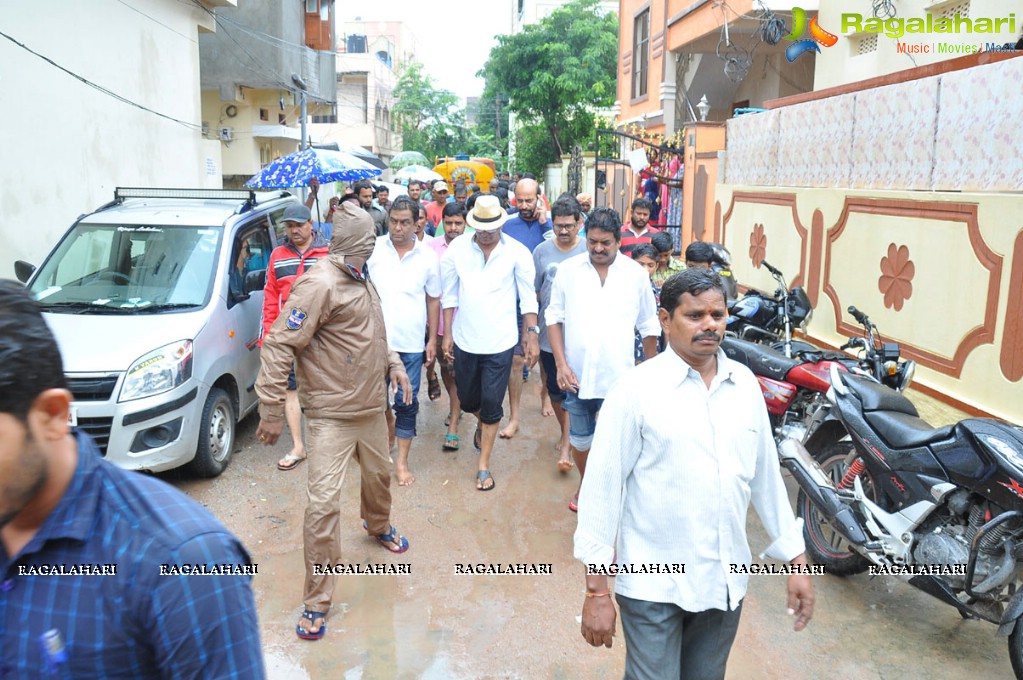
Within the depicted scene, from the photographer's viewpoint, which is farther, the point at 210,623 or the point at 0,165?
the point at 0,165

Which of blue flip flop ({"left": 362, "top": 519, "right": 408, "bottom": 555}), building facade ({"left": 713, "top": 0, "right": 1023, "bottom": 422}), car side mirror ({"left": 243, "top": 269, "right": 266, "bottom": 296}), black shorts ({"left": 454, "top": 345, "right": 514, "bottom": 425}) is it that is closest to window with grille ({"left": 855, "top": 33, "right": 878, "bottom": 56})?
building facade ({"left": 713, "top": 0, "right": 1023, "bottom": 422})

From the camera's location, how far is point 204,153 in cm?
1489

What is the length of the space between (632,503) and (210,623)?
1582 mm

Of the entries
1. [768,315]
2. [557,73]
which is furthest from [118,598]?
[557,73]

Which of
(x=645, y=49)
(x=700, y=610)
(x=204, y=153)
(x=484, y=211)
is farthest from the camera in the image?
(x=645, y=49)

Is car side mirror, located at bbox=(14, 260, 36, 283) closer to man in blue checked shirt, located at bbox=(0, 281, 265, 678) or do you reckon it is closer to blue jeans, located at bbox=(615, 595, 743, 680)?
blue jeans, located at bbox=(615, 595, 743, 680)

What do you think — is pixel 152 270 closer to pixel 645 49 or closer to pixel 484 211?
pixel 484 211

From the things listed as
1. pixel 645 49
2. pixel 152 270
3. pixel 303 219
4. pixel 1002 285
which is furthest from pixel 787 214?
pixel 645 49

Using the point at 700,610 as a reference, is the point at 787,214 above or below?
above

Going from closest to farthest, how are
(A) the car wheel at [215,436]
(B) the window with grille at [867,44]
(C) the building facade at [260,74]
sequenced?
1. (A) the car wheel at [215,436]
2. (B) the window with grille at [867,44]
3. (C) the building facade at [260,74]

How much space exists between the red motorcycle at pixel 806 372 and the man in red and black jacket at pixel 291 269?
118 inches

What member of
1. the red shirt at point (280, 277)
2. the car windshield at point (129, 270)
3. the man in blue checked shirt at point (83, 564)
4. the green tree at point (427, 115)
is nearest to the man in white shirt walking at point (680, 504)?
the man in blue checked shirt at point (83, 564)

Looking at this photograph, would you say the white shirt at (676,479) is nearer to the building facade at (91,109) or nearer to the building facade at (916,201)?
the building facade at (916,201)

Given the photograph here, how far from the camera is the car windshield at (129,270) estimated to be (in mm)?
6102
